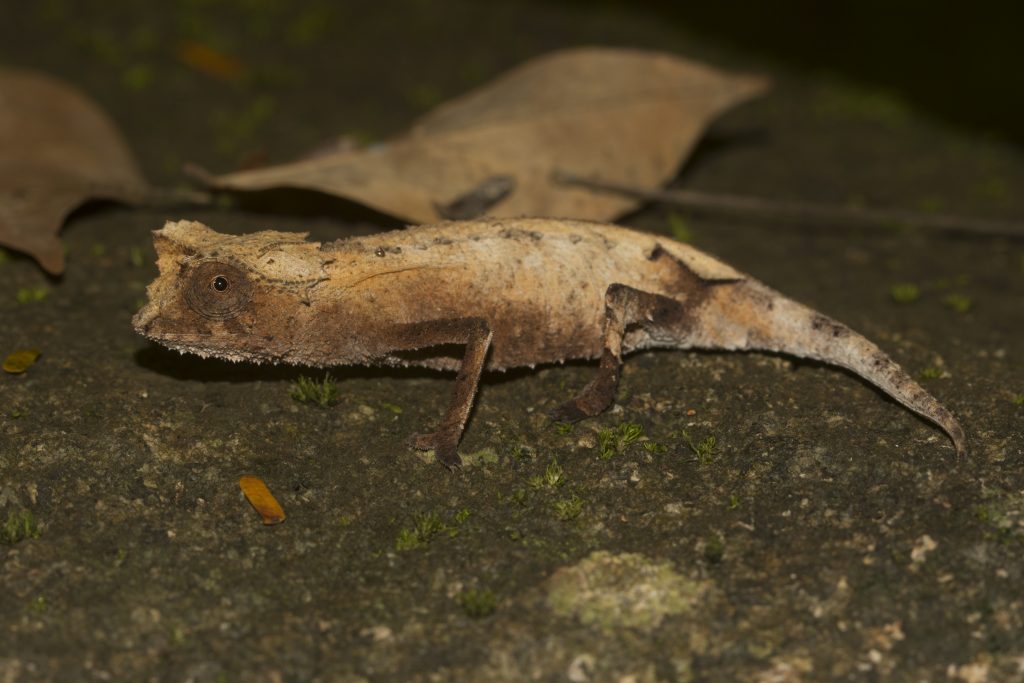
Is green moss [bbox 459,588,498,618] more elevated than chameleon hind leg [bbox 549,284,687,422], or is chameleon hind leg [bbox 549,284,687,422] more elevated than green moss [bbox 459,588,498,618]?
chameleon hind leg [bbox 549,284,687,422]

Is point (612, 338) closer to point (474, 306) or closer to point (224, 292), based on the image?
point (474, 306)

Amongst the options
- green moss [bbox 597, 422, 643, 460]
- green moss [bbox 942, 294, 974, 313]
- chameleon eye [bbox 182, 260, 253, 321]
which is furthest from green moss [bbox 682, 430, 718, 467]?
green moss [bbox 942, 294, 974, 313]

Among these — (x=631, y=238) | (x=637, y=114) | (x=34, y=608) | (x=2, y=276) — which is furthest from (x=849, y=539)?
(x=2, y=276)

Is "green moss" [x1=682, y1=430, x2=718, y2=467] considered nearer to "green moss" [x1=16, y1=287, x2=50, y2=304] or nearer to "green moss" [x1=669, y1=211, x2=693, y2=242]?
"green moss" [x1=669, y1=211, x2=693, y2=242]

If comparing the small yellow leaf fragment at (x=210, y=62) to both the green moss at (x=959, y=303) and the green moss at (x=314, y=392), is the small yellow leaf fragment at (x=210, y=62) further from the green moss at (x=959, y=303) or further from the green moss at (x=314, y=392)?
the green moss at (x=959, y=303)

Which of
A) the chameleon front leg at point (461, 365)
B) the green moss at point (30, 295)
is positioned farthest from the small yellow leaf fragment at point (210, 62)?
the chameleon front leg at point (461, 365)

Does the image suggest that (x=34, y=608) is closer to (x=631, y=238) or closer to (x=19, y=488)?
(x=19, y=488)

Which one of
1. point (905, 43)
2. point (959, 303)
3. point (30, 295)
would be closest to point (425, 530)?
point (30, 295)
